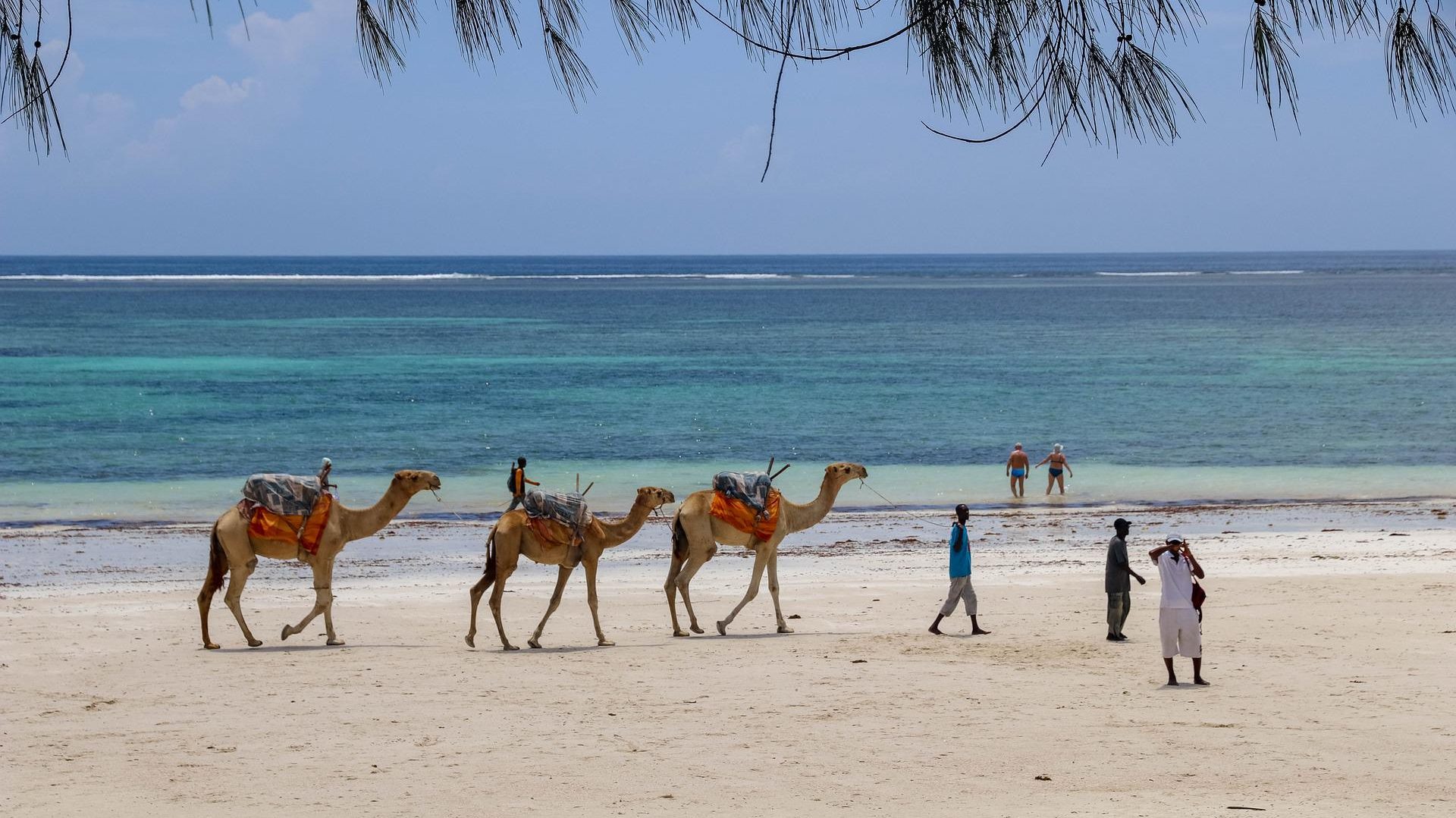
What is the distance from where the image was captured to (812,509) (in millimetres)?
15258

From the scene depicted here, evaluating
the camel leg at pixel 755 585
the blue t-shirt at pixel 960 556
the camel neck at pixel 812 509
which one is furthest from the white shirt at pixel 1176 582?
the camel neck at pixel 812 509

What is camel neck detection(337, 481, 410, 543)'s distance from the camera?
13.8m

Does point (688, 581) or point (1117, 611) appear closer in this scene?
point (1117, 611)

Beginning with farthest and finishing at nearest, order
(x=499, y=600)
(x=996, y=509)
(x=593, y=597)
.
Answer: (x=996, y=509) → (x=593, y=597) → (x=499, y=600)

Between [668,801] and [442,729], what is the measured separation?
2.36 m

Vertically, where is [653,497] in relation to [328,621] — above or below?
above

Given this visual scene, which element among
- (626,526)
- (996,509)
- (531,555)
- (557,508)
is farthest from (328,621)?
(996,509)

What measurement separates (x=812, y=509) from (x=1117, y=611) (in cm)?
339

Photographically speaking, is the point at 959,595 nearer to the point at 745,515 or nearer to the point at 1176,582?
the point at 745,515

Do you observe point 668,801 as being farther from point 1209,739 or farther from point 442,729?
point 1209,739

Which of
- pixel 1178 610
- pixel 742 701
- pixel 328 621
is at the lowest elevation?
pixel 742 701

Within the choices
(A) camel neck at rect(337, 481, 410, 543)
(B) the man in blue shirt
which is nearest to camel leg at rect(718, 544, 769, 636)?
(B) the man in blue shirt

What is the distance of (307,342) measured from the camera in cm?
7488

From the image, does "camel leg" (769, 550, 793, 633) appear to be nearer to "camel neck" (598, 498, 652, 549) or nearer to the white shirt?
"camel neck" (598, 498, 652, 549)
